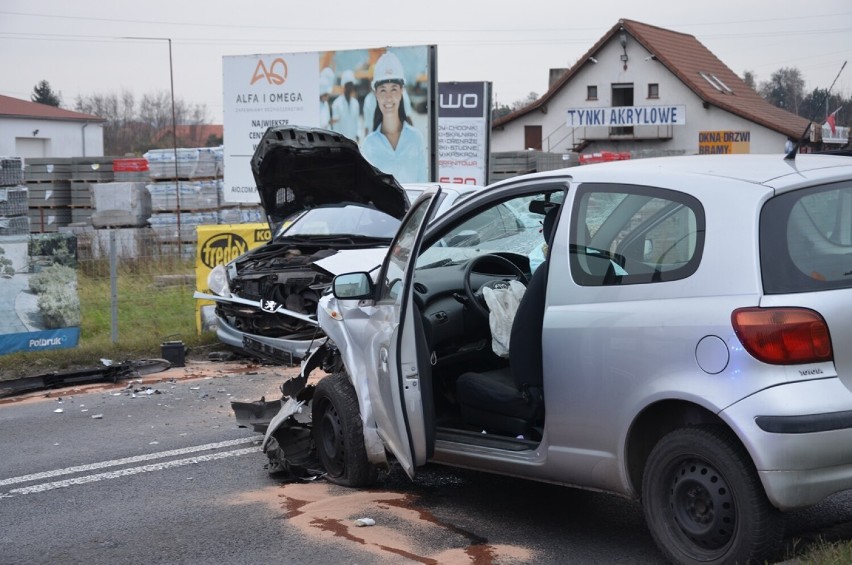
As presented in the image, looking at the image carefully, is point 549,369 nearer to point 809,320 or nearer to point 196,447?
point 809,320

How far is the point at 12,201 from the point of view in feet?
45.3

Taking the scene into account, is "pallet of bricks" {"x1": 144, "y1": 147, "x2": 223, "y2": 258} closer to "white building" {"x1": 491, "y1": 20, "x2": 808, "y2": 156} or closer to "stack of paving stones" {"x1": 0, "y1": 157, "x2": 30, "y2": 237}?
"stack of paving stones" {"x1": 0, "y1": 157, "x2": 30, "y2": 237}

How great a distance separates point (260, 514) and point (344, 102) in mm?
15187

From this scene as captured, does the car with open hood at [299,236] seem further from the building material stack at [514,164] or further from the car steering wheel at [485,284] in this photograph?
the building material stack at [514,164]

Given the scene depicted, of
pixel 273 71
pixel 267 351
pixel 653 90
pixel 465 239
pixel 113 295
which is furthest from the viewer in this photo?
pixel 653 90

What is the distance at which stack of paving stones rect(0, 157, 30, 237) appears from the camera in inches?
528

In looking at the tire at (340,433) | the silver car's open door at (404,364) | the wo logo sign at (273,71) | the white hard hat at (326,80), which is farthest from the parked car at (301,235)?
the wo logo sign at (273,71)

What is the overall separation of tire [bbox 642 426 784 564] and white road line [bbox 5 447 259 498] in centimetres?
368

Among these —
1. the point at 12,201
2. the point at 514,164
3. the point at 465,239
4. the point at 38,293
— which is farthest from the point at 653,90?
the point at 465,239

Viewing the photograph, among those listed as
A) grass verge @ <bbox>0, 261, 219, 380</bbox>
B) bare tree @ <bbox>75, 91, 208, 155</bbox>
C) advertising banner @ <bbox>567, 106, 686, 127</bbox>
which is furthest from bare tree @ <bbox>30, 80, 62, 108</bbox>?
grass verge @ <bbox>0, 261, 219, 380</bbox>

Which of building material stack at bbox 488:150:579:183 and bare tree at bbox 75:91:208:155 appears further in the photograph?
bare tree at bbox 75:91:208:155

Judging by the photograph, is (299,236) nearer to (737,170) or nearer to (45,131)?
(737,170)

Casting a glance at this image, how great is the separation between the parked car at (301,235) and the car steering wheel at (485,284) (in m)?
3.63

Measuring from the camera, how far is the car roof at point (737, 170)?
4.57m
